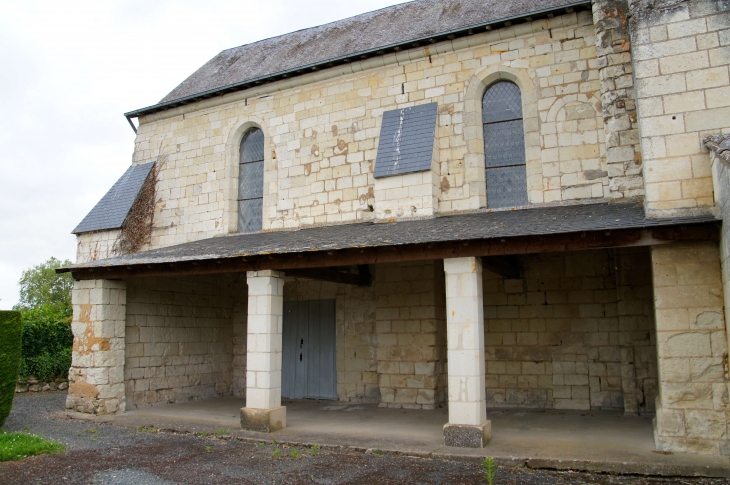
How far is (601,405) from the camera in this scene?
8.32m

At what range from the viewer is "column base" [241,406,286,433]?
287 inches

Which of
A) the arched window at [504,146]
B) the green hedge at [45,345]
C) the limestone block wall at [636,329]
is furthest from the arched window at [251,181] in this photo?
the limestone block wall at [636,329]

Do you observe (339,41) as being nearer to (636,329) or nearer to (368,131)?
(368,131)

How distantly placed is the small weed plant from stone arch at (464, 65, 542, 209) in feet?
14.2

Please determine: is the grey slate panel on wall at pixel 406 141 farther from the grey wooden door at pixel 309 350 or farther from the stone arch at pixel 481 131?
the grey wooden door at pixel 309 350

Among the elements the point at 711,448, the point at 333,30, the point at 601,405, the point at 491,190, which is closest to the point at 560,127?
the point at 491,190

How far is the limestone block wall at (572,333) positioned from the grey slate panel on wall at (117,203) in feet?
23.5

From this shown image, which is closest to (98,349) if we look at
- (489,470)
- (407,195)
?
(407,195)

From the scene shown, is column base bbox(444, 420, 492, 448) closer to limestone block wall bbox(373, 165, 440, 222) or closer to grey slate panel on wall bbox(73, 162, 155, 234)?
limestone block wall bbox(373, 165, 440, 222)

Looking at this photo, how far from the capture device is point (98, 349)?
8703 millimetres

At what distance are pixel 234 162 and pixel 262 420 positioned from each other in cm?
556

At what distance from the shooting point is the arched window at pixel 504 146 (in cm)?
878

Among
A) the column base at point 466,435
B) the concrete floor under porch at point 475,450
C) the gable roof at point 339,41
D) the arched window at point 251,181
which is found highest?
the gable roof at point 339,41

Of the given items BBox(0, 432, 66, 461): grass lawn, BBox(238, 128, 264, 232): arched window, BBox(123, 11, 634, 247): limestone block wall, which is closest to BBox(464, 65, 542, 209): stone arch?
BBox(123, 11, 634, 247): limestone block wall
